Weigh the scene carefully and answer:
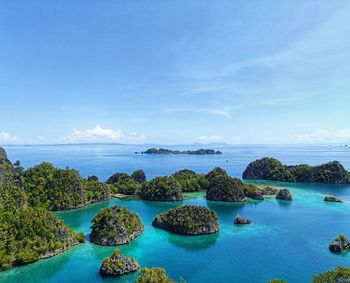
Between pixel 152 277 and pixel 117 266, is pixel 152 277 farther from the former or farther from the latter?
pixel 117 266

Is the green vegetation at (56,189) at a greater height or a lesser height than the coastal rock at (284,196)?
greater

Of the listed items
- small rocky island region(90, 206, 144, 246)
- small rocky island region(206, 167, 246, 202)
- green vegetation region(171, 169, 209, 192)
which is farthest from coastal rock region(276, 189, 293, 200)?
small rocky island region(90, 206, 144, 246)

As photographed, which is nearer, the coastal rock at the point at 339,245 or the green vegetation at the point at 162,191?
the coastal rock at the point at 339,245

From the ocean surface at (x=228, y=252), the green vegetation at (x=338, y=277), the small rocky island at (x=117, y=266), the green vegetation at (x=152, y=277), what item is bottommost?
the ocean surface at (x=228, y=252)

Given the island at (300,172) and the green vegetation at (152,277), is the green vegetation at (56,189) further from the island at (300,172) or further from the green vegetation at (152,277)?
the island at (300,172)

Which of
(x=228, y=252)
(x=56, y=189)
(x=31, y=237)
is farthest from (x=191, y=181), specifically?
(x=31, y=237)

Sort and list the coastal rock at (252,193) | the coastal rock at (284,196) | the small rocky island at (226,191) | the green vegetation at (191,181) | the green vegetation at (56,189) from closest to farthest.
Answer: the green vegetation at (56,189), the small rocky island at (226,191), the coastal rock at (284,196), the coastal rock at (252,193), the green vegetation at (191,181)

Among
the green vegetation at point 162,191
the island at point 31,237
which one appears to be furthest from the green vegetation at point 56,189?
the island at point 31,237

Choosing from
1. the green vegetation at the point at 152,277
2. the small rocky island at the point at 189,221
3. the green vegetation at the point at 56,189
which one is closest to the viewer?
the green vegetation at the point at 152,277
